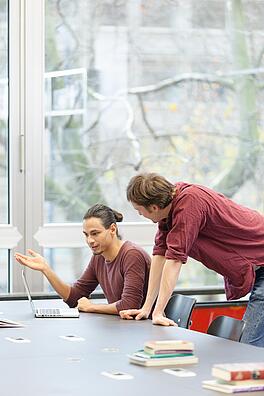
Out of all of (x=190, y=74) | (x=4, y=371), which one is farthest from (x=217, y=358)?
→ (x=190, y=74)

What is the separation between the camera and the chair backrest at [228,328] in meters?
4.41

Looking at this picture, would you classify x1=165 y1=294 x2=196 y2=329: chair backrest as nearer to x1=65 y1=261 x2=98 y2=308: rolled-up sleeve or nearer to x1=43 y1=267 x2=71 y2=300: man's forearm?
x1=65 y1=261 x2=98 y2=308: rolled-up sleeve

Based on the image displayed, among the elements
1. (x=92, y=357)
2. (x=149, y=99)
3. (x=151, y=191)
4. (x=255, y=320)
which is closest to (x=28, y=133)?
(x=149, y=99)

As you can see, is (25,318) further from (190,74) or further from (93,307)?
(190,74)

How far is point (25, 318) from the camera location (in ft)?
16.4

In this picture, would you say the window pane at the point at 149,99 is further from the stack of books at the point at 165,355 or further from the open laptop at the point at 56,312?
the stack of books at the point at 165,355

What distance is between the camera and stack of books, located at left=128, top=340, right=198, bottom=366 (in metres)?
3.57

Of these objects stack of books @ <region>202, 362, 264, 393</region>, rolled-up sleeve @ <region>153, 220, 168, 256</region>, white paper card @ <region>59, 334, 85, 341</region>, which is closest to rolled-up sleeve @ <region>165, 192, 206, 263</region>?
rolled-up sleeve @ <region>153, 220, 168, 256</region>

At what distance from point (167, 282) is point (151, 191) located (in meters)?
0.45

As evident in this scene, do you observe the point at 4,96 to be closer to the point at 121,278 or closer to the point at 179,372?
the point at 121,278

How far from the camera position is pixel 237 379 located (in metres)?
3.12

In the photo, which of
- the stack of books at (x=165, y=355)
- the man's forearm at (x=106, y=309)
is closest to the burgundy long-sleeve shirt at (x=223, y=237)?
the man's forearm at (x=106, y=309)

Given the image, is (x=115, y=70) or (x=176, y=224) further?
(x=115, y=70)

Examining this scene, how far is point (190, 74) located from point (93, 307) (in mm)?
2612
